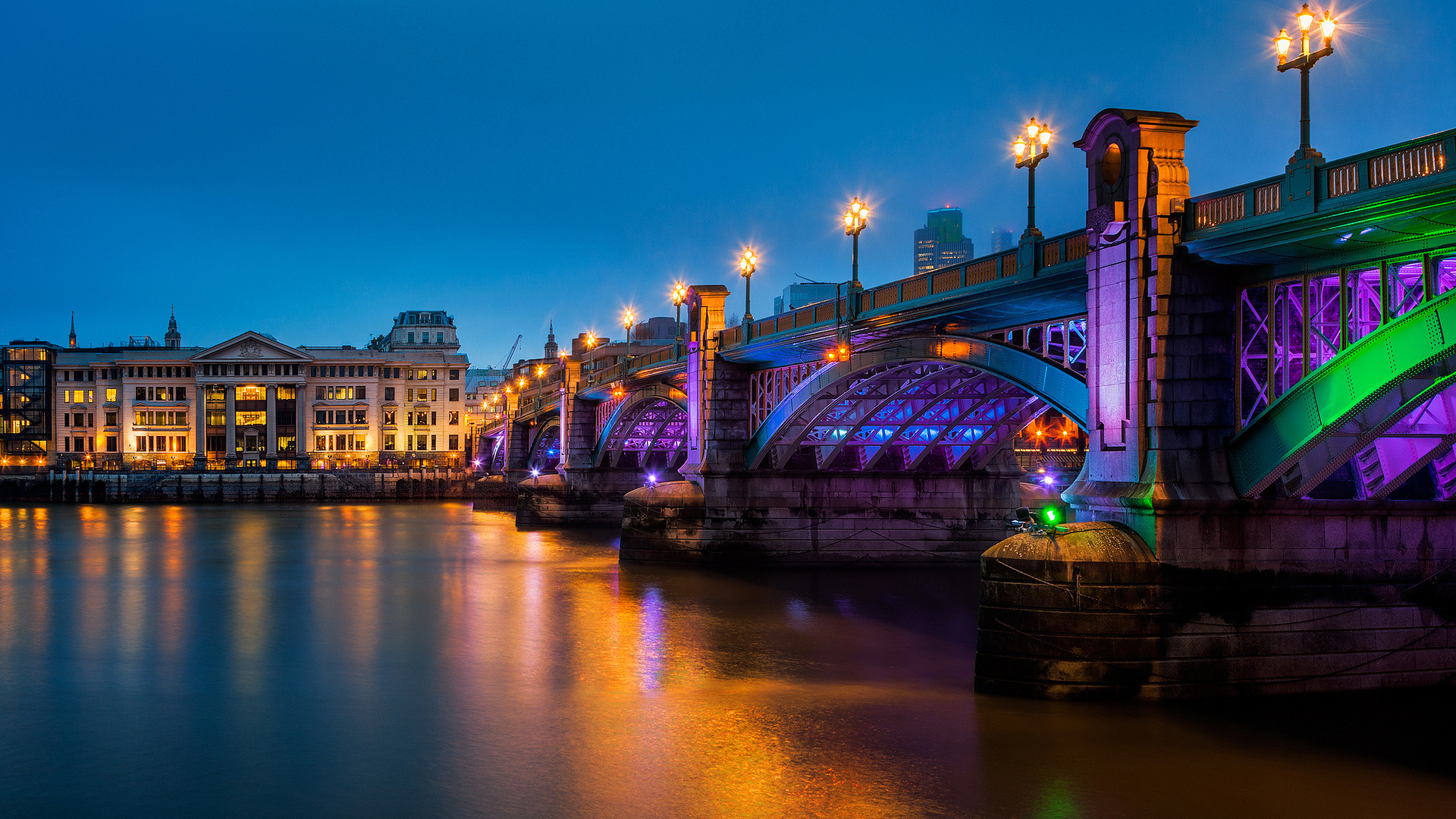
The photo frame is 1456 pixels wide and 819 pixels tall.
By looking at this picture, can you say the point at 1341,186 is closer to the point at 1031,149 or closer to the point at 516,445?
the point at 1031,149

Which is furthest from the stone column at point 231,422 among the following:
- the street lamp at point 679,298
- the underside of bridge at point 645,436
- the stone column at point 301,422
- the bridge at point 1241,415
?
the bridge at point 1241,415

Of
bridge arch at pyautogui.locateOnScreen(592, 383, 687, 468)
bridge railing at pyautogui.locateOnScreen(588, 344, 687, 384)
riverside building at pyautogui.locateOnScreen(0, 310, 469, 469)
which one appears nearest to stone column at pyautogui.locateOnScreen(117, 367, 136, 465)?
riverside building at pyautogui.locateOnScreen(0, 310, 469, 469)

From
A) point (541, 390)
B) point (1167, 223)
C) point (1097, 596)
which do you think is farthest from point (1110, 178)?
point (541, 390)

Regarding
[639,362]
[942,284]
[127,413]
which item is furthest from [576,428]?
[127,413]

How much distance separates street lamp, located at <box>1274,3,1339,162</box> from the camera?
1506 centimetres

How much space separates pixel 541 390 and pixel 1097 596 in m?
63.6

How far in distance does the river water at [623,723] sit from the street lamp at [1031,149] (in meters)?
9.11

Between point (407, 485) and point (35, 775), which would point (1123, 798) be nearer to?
point (35, 775)

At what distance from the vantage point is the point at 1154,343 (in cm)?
1805

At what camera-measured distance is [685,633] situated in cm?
2730

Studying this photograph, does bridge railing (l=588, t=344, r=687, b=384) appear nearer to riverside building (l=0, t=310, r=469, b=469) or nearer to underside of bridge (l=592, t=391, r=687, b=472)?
underside of bridge (l=592, t=391, r=687, b=472)

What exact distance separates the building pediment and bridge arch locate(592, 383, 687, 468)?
72.0 metres

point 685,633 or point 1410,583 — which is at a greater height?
point 1410,583

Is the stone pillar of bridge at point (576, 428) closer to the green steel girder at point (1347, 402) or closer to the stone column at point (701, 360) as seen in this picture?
the stone column at point (701, 360)
